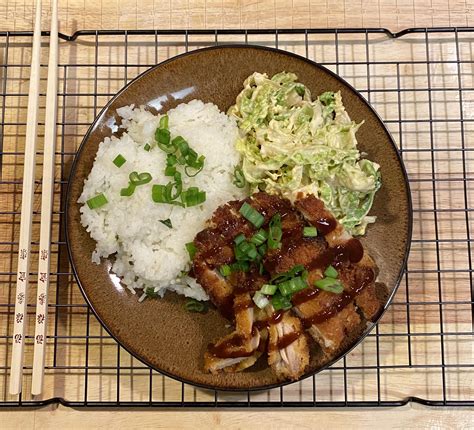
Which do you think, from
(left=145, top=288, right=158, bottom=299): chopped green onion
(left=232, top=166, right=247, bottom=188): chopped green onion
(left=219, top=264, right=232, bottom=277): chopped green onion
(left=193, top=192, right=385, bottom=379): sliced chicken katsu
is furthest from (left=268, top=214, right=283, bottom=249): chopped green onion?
(left=145, top=288, right=158, bottom=299): chopped green onion

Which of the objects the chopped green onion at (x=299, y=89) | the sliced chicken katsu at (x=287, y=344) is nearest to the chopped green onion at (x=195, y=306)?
the sliced chicken katsu at (x=287, y=344)

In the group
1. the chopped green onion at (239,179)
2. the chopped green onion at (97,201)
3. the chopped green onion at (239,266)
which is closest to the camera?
the chopped green onion at (239,266)

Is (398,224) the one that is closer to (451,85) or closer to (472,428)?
(451,85)

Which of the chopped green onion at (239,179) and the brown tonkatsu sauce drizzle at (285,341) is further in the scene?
the chopped green onion at (239,179)

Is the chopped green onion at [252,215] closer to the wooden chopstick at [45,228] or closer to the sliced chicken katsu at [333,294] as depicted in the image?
the sliced chicken katsu at [333,294]

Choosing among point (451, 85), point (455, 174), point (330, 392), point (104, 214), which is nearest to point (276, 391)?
point (330, 392)

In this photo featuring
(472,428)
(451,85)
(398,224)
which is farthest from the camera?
(451,85)
